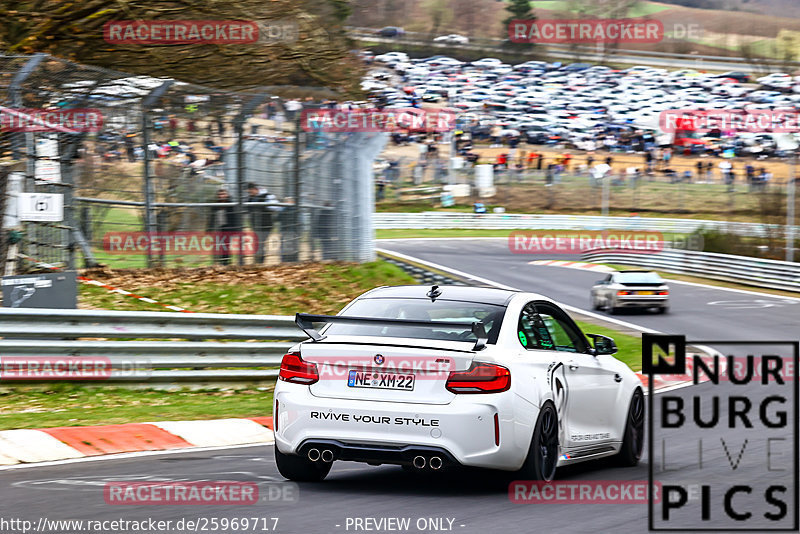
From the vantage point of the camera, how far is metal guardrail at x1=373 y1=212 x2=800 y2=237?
2055 inches

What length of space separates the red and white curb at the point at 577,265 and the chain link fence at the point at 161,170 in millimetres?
23121

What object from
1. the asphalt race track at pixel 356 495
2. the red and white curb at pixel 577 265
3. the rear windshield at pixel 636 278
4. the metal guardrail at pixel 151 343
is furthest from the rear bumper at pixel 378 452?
the red and white curb at pixel 577 265

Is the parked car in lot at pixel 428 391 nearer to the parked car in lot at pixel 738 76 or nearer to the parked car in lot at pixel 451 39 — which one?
the parked car in lot at pixel 738 76

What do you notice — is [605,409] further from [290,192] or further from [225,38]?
[225,38]

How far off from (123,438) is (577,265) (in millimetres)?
34738

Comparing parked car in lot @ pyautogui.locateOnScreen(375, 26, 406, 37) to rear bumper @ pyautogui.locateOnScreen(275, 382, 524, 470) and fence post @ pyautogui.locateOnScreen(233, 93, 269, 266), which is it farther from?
rear bumper @ pyautogui.locateOnScreen(275, 382, 524, 470)

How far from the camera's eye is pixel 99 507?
20.2ft

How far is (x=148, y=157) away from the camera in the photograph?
1667cm

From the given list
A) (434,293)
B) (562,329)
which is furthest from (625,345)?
(434,293)

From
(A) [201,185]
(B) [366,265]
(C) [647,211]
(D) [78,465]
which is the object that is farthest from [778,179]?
(D) [78,465]

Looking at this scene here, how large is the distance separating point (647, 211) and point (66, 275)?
145 ft

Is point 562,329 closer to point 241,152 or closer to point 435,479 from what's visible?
point 435,479

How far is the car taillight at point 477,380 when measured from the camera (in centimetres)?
660

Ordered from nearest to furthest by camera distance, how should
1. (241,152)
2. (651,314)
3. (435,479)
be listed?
(435,479) < (241,152) < (651,314)
